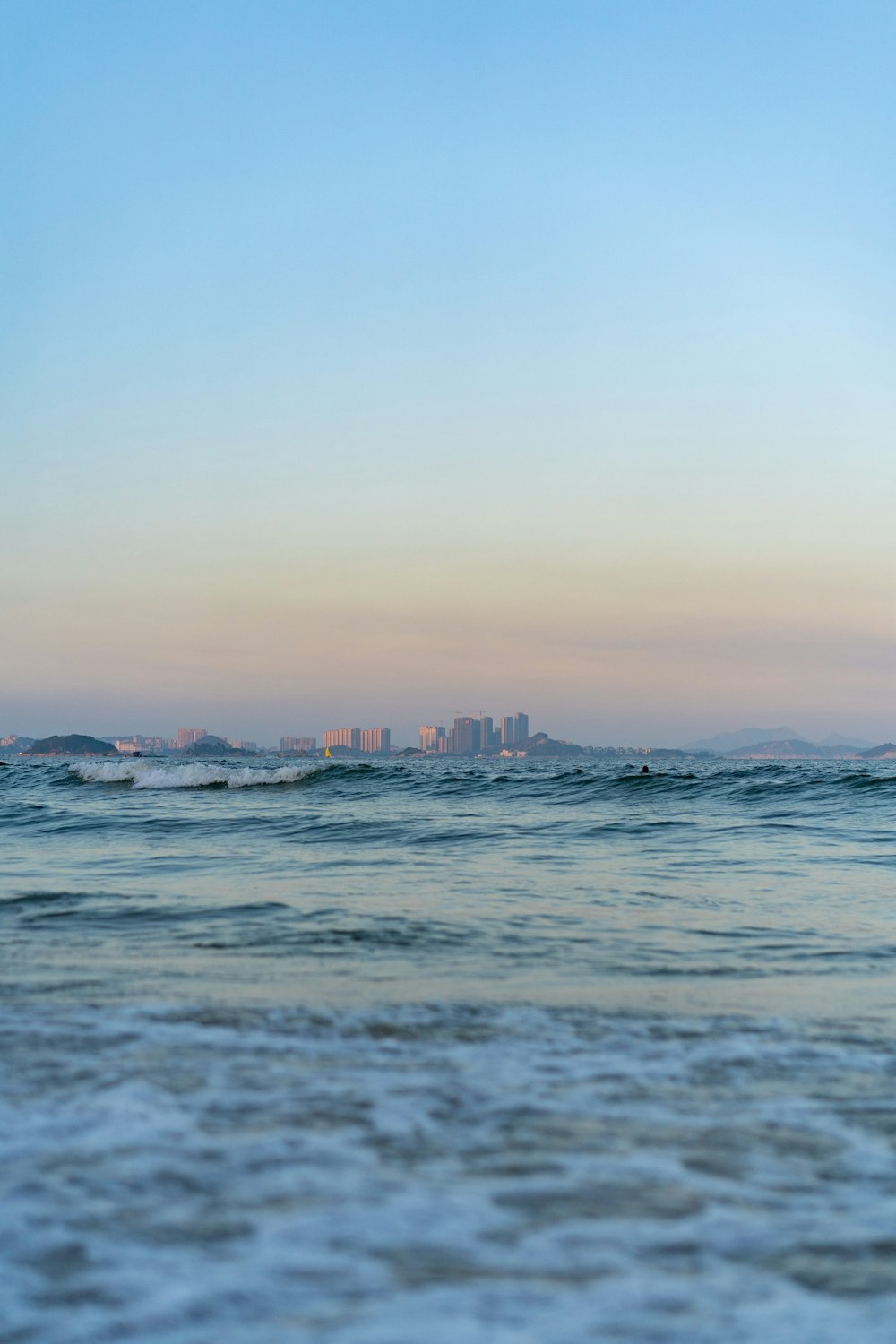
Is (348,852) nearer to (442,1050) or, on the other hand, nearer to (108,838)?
(108,838)

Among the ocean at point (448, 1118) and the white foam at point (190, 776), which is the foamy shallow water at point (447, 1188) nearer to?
the ocean at point (448, 1118)

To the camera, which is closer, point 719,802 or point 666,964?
point 666,964

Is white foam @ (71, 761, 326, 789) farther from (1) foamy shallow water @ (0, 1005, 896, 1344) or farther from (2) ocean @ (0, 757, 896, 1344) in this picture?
(1) foamy shallow water @ (0, 1005, 896, 1344)

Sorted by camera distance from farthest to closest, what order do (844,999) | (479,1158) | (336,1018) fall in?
(844,999)
(336,1018)
(479,1158)

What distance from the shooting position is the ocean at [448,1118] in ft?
7.37

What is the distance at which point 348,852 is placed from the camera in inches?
452

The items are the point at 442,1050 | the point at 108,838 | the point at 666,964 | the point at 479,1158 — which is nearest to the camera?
the point at 479,1158

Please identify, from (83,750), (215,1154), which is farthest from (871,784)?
(83,750)

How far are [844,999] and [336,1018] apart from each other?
246cm

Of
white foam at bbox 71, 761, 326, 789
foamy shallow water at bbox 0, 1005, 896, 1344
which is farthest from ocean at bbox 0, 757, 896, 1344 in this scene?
white foam at bbox 71, 761, 326, 789

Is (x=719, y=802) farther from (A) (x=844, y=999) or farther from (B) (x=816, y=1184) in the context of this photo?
(B) (x=816, y=1184)

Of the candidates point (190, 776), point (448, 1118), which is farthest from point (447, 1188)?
point (190, 776)

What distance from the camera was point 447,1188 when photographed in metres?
2.71

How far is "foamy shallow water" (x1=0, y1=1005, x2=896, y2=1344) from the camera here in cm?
220
